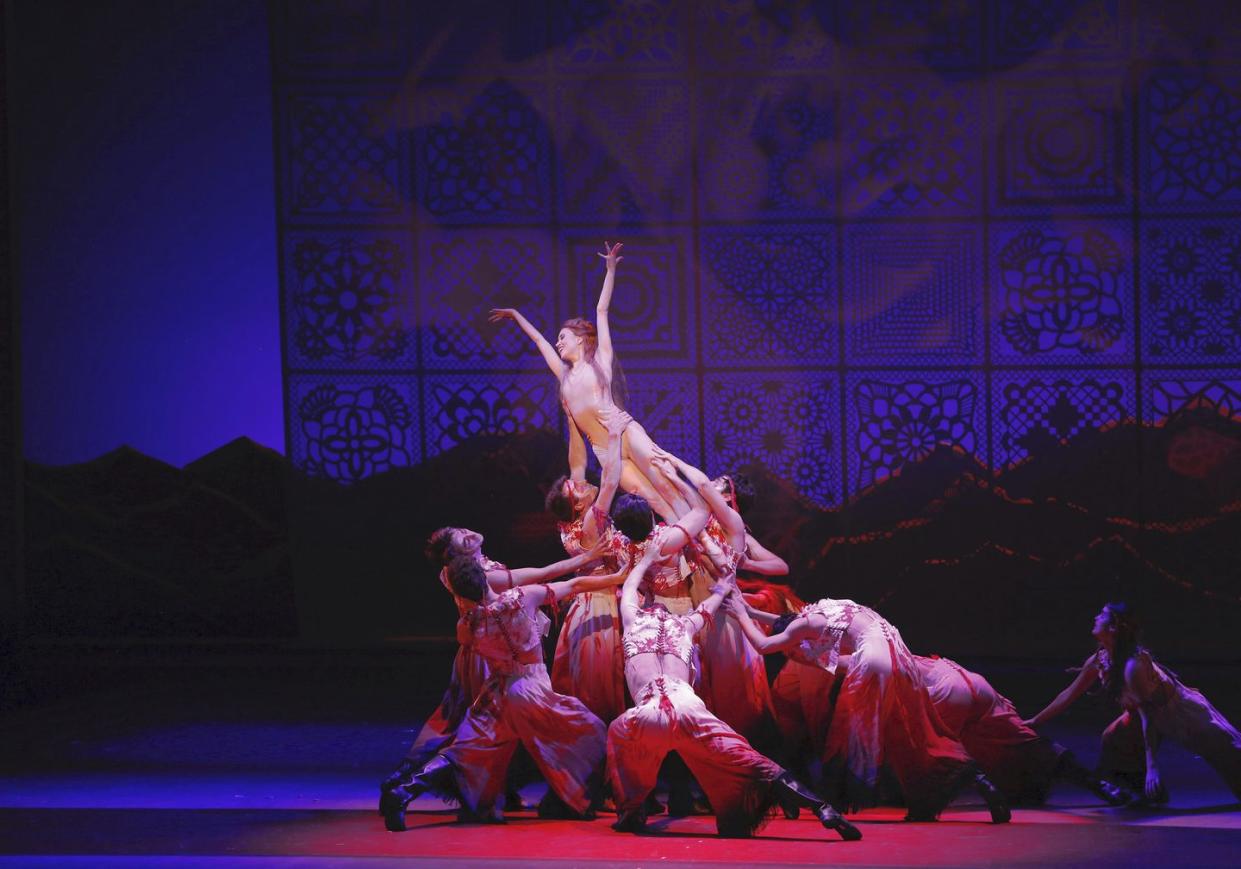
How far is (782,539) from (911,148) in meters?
1.96

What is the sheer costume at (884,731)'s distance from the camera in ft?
13.9

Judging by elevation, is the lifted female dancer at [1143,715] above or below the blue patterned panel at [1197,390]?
below

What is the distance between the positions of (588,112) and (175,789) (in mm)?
3718

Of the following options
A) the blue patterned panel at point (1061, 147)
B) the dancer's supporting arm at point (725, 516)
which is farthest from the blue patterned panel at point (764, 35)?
the dancer's supporting arm at point (725, 516)

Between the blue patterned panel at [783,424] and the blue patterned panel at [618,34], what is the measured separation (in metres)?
1.56

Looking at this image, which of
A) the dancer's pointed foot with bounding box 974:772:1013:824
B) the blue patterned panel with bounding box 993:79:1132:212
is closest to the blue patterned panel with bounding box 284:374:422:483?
the blue patterned panel with bounding box 993:79:1132:212

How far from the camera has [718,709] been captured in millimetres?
→ 4750

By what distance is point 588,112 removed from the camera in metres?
6.91

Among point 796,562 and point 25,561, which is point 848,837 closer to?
point 796,562

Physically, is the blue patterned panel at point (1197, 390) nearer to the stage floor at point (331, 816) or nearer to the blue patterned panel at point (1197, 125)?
the blue patterned panel at point (1197, 125)

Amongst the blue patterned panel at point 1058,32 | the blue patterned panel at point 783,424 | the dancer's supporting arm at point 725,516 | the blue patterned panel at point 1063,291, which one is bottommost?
the dancer's supporting arm at point 725,516

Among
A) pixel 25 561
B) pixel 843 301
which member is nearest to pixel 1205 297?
pixel 843 301

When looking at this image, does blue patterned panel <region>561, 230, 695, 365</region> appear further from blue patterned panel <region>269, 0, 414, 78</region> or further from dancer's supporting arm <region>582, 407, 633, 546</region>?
→ dancer's supporting arm <region>582, 407, 633, 546</region>

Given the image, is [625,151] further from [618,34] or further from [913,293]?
[913,293]
